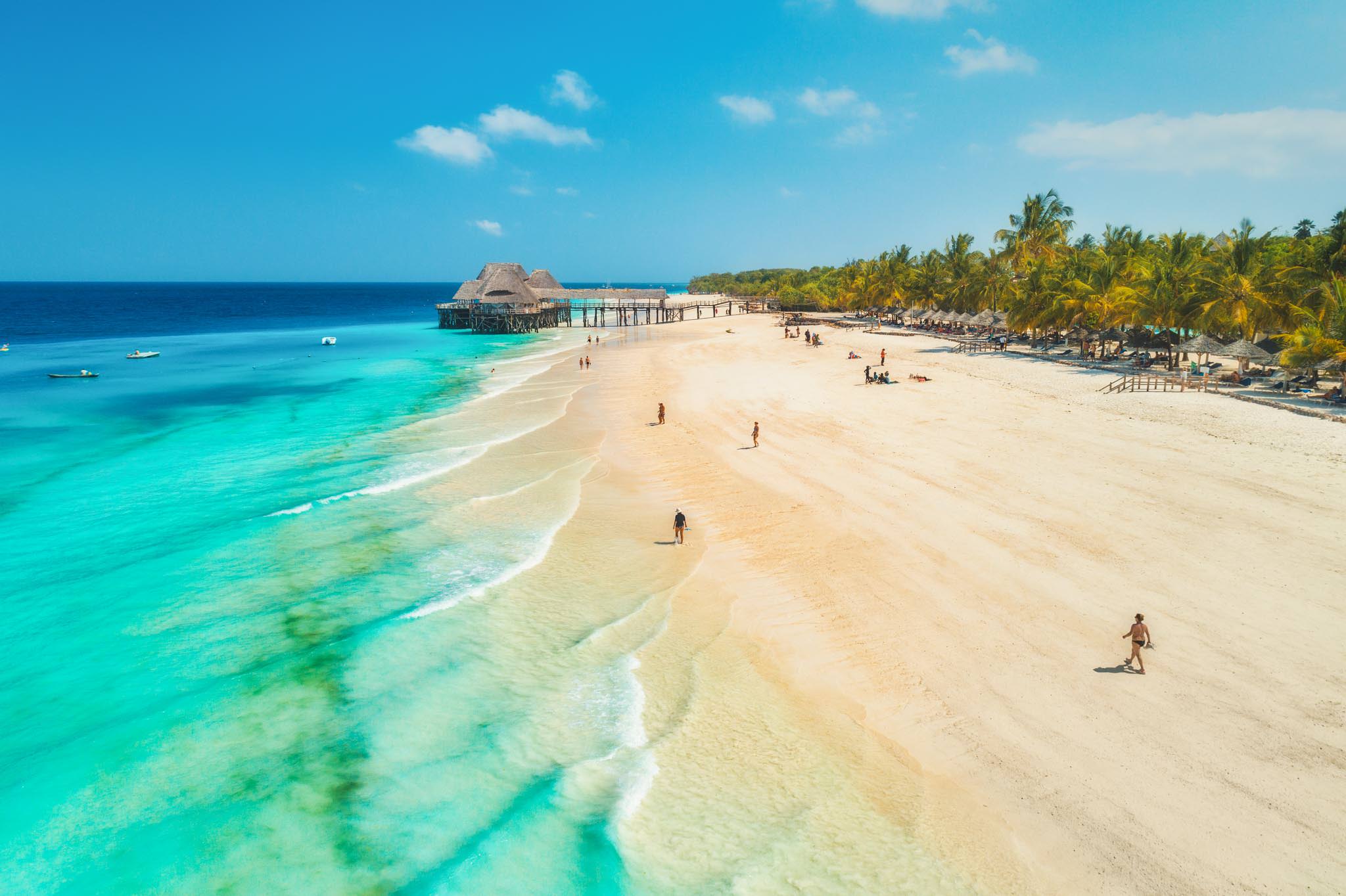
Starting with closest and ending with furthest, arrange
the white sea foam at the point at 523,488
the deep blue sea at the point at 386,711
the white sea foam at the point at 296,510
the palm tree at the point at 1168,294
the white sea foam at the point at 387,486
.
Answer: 1. the deep blue sea at the point at 386,711
2. the white sea foam at the point at 296,510
3. the white sea foam at the point at 387,486
4. the white sea foam at the point at 523,488
5. the palm tree at the point at 1168,294

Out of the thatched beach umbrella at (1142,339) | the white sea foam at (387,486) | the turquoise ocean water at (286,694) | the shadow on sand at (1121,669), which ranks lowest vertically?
the turquoise ocean water at (286,694)

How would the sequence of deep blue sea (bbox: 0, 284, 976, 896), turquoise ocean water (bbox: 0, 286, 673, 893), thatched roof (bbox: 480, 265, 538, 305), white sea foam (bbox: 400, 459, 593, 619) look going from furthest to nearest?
1. thatched roof (bbox: 480, 265, 538, 305)
2. white sea foam (bbox: 400, 459, 593, 619)
3. turquoise ocean water (bbox: 0, 286, 673, 893)
4. deep blue sea (bbox: 0, 284, 976, 896)

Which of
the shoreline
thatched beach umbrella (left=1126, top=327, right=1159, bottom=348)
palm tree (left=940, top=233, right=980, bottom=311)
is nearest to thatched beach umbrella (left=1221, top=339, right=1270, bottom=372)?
thatched beach umbrella (left=1126, top=327, right=1159, bottom=348)

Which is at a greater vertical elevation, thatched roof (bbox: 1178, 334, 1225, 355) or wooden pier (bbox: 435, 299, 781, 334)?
wooden pier (bbox: 435, 299, 781, 334)

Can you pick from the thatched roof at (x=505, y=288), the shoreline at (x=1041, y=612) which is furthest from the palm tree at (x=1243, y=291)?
the thatched roof at (x=505, y=288)

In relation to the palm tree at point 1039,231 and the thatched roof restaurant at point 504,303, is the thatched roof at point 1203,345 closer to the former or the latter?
the palm tree at point 1039,231

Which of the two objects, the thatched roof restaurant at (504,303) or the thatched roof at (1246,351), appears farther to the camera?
the thatched roof restaurant at (504,303)

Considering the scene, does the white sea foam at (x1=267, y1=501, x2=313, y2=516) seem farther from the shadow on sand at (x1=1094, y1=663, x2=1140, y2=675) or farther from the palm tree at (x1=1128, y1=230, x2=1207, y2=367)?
the palm tree at (x1=1128, y1=230, x2=1207, y2=367)
